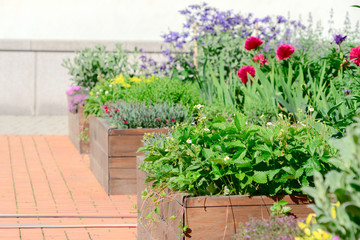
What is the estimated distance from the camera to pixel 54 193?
21.4 feet

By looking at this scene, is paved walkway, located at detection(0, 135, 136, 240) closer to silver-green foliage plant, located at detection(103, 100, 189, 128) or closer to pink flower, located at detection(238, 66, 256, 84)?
silver-green foliage plant, located at detection(103, 100, 189, 128)

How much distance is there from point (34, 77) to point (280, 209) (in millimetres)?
12613

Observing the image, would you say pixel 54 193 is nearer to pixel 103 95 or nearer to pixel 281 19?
pixel 103 95

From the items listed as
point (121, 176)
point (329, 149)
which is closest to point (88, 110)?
point (121, 176)

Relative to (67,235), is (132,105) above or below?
above

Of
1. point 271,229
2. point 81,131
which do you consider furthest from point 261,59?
point 271,229

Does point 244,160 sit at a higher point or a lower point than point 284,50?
lower

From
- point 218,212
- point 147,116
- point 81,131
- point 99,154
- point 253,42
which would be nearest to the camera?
point 218,212

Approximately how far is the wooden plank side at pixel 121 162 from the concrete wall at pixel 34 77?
358 inches

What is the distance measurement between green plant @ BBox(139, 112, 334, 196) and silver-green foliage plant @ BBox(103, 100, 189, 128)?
2.61m

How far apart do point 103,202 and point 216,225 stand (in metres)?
2.76

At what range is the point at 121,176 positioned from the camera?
6457 mm

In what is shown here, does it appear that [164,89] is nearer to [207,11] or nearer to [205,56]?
[205,56]

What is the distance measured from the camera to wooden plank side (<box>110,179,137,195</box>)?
6461 millimetres
